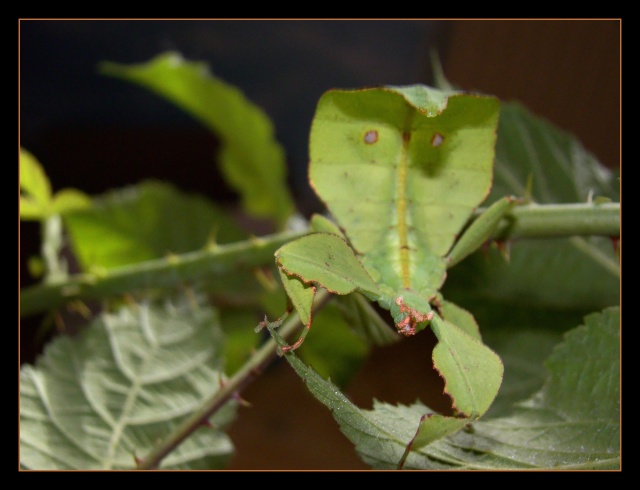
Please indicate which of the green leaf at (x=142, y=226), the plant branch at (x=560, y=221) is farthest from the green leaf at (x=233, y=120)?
the plant branch at (x=560, y=221)

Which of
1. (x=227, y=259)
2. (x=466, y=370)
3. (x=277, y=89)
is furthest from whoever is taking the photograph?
(x=277, y=89)

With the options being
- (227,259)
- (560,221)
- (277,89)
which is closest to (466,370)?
(560,221)

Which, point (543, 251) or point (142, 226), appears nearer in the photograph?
point (543, 251)

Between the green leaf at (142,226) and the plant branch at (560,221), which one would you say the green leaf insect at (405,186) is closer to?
the plant branch at (560,221)

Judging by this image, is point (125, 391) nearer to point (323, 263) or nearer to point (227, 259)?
point (227, 259)

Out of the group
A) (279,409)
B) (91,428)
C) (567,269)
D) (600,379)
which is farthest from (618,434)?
(279,409)

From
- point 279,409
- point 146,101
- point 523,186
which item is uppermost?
point 146,101
